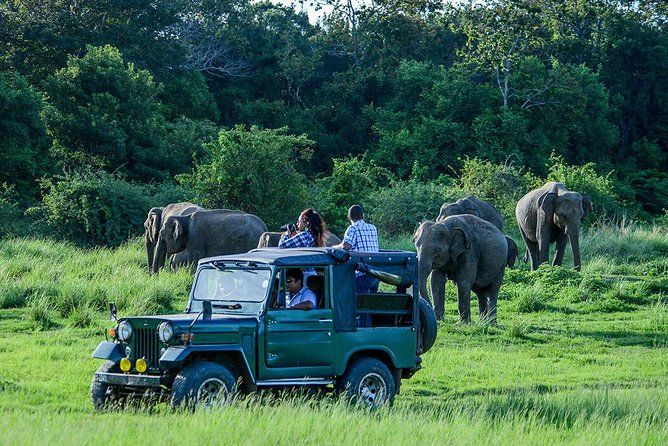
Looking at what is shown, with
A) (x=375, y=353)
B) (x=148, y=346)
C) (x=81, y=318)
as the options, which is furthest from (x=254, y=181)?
(x=148, y=346)

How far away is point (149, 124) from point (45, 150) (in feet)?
11.6

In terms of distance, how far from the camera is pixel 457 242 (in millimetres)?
20562

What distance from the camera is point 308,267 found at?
40.7 ft

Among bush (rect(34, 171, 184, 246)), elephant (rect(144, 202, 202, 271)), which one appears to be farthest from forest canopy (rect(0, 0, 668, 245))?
elephant (rect(144, 202, 202, 271))

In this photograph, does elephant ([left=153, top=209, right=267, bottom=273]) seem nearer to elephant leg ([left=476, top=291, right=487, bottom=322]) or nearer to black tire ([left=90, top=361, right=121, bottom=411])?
elephant leg ([left=476, top=291, right=487, bottom=322])

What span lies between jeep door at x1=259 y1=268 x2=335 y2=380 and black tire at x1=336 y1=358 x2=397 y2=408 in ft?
0.74

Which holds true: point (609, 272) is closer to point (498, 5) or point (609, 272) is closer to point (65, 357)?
point (65, 357)

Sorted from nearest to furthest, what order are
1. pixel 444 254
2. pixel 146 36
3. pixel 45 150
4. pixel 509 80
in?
pixel 444 254, pixel 45 150, pixel 146 36, pixel 509 80

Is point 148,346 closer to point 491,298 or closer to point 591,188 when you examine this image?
point 491,298

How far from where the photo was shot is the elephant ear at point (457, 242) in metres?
20.5

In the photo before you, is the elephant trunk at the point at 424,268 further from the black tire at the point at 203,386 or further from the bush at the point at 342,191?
the bush at the point at 342,191

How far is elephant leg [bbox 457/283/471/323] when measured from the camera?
20469mm

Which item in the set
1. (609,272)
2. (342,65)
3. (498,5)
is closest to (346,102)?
(342,65)

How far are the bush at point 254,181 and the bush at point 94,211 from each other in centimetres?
297
